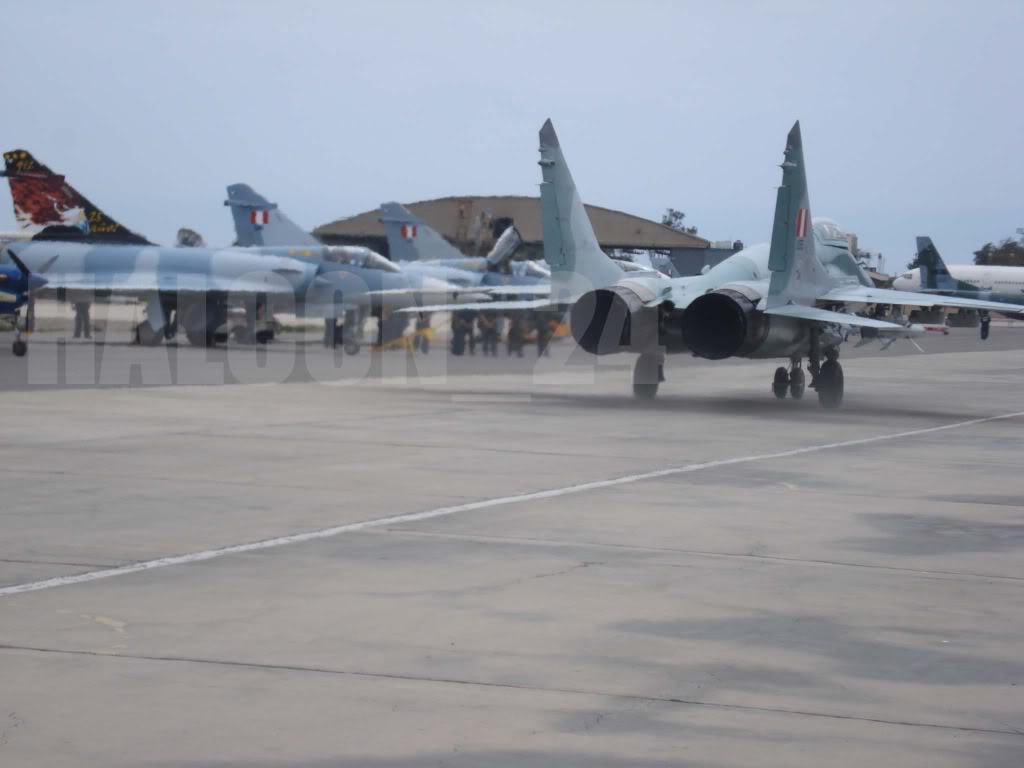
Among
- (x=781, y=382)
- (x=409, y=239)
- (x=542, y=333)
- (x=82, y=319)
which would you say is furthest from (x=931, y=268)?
(x=781, y=382)

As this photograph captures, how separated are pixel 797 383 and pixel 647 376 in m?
2.71

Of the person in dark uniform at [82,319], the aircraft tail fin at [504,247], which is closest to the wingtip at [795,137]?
the aircraft tail fin at [504,247]

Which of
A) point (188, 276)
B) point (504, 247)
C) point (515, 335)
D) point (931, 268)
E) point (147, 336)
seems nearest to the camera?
point (515, 335)

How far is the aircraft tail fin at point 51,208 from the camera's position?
38.3 m

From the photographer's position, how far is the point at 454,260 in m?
45.8

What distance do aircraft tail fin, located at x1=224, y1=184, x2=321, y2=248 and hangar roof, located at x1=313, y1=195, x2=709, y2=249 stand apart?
32767 mm

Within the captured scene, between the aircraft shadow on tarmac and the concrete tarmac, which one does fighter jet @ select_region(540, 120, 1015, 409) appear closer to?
the aircraft shadow on tarmac

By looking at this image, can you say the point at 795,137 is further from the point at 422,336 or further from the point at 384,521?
the point at 422,336

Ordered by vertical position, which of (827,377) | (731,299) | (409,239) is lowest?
(827,377)

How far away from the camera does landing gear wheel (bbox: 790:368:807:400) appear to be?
21781 millimetres

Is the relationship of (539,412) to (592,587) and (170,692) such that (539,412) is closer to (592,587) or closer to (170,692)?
(592,587)

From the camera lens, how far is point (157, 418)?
16.0 metres

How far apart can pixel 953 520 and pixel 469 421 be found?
774 cm

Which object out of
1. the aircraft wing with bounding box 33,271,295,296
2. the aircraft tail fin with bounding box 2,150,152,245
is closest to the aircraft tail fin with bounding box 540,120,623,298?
the aircraft wing with bounding box 33,271,295,296
